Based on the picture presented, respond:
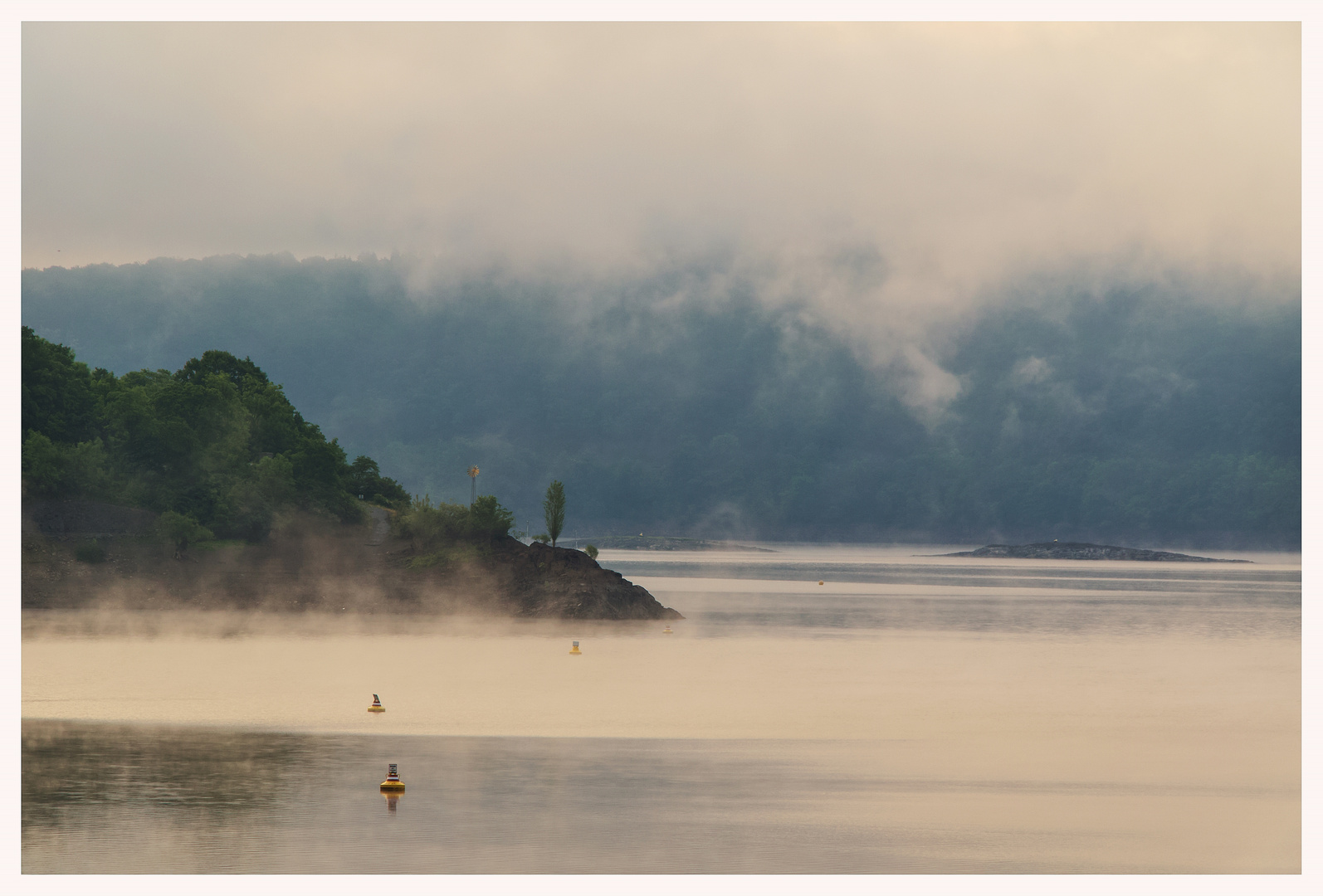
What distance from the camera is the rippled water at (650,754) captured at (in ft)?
72.3

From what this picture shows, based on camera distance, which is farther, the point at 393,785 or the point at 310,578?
the point at 310,578

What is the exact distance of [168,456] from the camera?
3846 inches

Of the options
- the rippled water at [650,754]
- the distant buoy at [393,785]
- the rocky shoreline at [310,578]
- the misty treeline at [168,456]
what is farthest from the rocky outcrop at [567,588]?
the distant buoy at [393,785]

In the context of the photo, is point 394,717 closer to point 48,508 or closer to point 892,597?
point 48,508

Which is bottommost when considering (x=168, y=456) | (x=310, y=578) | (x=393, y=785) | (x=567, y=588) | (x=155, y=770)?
(x=155, y=770)

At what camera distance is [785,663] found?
2144 inches

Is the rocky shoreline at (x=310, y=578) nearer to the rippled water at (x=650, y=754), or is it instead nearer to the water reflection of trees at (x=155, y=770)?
the rippled water at (x=650, y=754)

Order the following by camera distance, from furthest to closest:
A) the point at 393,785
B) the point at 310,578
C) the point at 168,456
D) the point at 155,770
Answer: the point at 168,456
the point at 310,578
the point at 155,770
the point at 393,785

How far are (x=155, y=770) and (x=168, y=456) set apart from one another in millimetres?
74951

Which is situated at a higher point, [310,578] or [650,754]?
[310,578]

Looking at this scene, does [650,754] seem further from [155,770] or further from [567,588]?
[567,588]

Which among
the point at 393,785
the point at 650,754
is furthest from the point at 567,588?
the point at 393,785

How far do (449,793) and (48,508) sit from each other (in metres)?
72.0

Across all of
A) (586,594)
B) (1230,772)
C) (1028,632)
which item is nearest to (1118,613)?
(1028,632)
